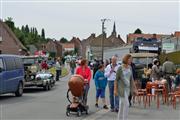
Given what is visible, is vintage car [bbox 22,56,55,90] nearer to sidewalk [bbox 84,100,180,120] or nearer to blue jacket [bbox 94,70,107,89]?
sidewalk [bbox 84,100,180,120]

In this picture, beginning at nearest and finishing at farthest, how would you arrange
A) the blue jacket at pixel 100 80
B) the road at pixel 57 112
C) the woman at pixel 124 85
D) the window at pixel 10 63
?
the woman at pixel 124 85 → the road at pixel 57 112 → the blue jacket at pixel 100 80 → the window at pixel 10 63

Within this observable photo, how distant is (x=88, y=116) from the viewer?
14922mm

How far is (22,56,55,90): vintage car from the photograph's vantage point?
2650 cm

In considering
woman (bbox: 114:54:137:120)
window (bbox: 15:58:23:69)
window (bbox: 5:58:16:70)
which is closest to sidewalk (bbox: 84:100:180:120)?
woman (bbox: 114:54:137:120)

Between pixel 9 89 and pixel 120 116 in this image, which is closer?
pixel 120 116

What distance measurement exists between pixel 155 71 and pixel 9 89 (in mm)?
6304

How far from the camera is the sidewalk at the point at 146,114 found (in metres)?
14.6


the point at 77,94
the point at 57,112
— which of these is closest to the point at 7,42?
the point at 57,112

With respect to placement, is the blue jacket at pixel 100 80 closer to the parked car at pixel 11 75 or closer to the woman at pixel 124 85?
the woman at pixel 124 85

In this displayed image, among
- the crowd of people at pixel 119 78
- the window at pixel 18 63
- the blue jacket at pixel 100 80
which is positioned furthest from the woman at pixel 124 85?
the window at pixel 18 63

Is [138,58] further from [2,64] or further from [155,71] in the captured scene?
[2,64]

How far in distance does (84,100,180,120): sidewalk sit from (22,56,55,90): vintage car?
9.52 meters

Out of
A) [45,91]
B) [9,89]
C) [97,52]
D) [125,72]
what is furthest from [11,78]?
[97,52]

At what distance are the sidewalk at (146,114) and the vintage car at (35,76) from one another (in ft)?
31.2
